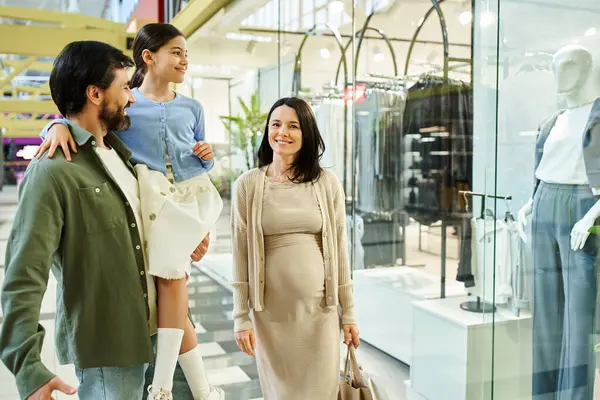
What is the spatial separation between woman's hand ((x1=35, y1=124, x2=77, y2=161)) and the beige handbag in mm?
1087

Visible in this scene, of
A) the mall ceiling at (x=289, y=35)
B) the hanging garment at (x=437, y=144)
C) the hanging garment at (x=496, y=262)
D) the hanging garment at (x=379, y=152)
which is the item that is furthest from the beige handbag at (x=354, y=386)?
the hanging garment at (x=379, y=152)

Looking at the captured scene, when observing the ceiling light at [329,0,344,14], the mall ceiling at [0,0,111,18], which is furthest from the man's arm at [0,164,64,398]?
the ceiling light at [329,0,344,14]

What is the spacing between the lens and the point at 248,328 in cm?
191

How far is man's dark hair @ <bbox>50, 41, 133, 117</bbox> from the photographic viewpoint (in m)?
1.13

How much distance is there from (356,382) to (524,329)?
101 cm

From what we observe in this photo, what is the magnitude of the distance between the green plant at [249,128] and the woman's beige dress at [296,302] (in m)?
3.12

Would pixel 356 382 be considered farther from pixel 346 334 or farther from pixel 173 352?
pixel 173 352

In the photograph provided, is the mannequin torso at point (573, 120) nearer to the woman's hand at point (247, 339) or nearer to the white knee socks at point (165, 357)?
the woman's hand at point (247, 339)

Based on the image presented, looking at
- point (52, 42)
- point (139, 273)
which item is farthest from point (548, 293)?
point (52, 42)

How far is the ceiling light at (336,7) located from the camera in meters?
4.04

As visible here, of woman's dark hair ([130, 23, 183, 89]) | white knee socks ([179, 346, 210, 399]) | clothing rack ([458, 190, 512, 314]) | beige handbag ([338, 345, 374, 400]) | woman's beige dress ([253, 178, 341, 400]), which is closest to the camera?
white knee socks ([179, 346, 210, 399])

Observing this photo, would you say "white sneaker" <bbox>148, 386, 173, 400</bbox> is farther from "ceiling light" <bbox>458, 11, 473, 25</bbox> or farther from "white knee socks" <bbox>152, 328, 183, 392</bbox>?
"ceiling light" <bbox>458, 11, 473, 25</bbox>

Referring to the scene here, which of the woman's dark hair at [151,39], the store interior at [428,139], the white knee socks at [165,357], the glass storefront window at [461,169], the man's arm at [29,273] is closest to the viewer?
the man's arm at [29,273]

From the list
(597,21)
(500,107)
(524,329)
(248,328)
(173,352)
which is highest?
(597,21)
